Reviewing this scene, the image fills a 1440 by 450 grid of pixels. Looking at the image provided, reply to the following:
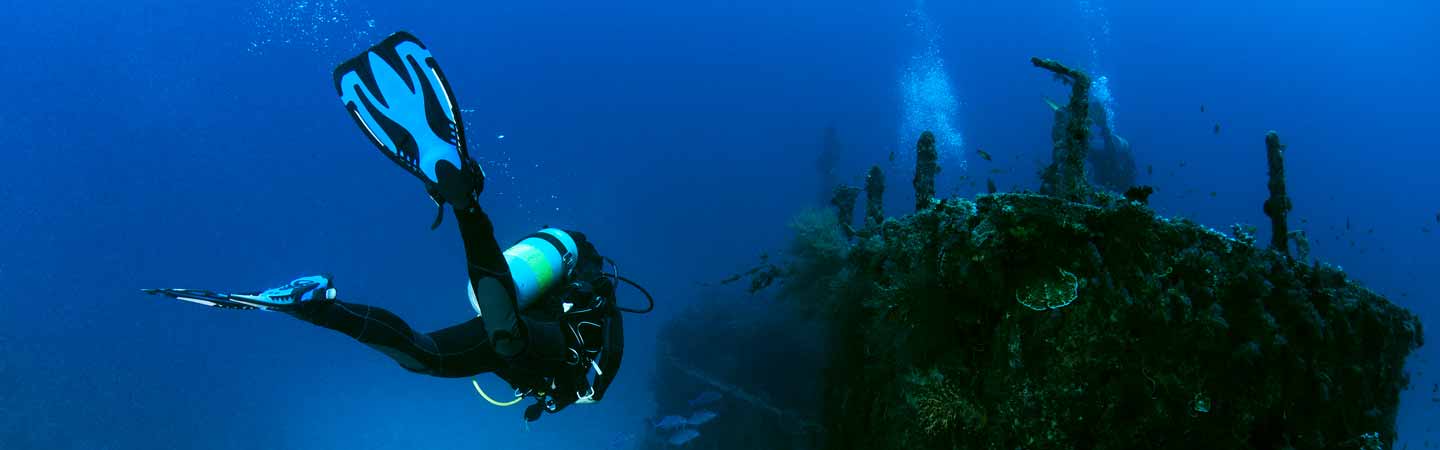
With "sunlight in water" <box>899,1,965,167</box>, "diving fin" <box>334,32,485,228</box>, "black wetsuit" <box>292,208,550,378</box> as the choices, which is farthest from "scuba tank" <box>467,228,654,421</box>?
"sunlight in water" <box>899,1,965,167</box>

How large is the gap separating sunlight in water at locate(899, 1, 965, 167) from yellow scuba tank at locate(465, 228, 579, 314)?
205ft

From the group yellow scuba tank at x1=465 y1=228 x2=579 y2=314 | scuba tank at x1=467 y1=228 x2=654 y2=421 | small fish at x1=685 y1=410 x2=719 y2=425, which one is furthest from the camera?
small fish at x1=685 y1=410 x2=719 y2=425

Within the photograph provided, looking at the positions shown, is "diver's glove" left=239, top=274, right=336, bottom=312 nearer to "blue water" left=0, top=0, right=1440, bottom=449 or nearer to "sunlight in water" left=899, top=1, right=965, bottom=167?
"blue water" left=0, top=0, right=1440, bottom=449

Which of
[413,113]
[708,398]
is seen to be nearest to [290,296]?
[413,113]

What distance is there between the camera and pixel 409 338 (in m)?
3.92

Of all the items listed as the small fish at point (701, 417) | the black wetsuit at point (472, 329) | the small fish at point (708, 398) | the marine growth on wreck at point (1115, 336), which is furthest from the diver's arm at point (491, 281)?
the small fish at point (708, 398)

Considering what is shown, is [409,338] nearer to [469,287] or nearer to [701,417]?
[469,287]

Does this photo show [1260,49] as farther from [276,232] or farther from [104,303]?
[104,303]

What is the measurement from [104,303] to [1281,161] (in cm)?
7852

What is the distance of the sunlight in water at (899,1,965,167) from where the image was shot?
7069 centimetres

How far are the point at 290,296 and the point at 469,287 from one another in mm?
991

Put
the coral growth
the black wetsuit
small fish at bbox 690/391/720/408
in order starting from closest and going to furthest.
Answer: the black wetsuit < the coral growth < small fish at bbox 690/391/720/408

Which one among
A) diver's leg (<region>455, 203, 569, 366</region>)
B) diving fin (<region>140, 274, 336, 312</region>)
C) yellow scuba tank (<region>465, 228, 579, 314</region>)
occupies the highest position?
yellow scuba tank (<region>465, 228, 579, 314</region>)

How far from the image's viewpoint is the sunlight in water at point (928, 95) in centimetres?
7069
